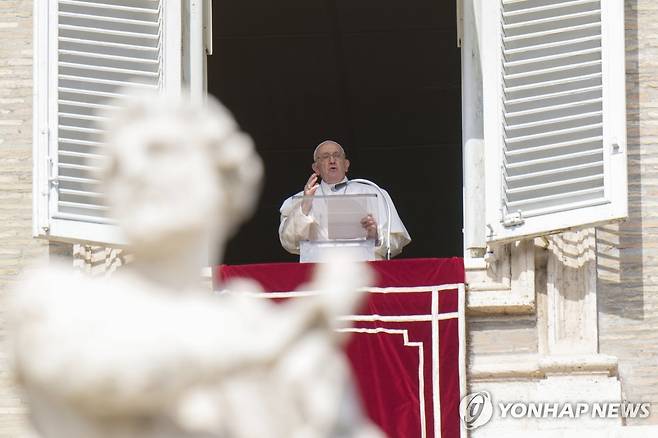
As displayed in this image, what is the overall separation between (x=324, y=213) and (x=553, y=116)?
1355mm

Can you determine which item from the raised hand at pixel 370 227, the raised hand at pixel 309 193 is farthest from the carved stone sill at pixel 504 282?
the raised hand at pixel 309 193

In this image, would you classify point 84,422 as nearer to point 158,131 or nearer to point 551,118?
point 158,131

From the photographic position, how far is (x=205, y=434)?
3879 millimetres

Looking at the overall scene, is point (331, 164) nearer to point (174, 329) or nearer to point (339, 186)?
point (339, 186)

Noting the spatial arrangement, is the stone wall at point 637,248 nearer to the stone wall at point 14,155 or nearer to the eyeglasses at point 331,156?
the eyeglasses at point 331,156

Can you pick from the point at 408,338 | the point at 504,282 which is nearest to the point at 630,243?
the point at 504,282

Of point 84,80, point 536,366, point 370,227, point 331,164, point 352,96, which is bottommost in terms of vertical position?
point 536,366

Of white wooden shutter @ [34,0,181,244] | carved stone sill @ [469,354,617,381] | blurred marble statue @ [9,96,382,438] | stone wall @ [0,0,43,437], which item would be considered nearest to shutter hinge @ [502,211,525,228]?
carved stone sill @ [469,354,617,381]

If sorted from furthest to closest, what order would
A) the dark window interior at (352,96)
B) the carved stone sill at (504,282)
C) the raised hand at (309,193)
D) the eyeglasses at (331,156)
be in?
1. the dark window interior at (352,96)
2. the eyeglasses at (331,156)
3. the raised hand at (309,193)
4. the carved stone sill at (504,282)

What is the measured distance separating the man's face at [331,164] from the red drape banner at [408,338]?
5.02 ft

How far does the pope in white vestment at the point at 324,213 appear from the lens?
1190 cm

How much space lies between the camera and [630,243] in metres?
11.5

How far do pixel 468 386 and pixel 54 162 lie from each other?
1.94m

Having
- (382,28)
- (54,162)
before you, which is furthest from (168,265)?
(382,28)
